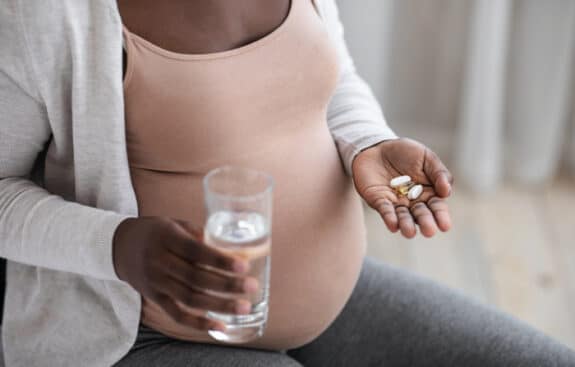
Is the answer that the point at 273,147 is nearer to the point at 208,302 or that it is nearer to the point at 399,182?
the point at 399,182

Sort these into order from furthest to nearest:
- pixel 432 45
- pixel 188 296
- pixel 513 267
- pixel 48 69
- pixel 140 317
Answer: pixel 432 45
pixel 513 267
pixel 140 317
pixel 48 69
pixel 188 296

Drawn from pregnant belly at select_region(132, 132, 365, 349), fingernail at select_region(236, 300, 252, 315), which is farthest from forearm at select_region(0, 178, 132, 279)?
fingernail at select_region(236, 300, 252, 315)

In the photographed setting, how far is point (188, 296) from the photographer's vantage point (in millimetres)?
750

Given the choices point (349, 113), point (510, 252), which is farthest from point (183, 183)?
point (510, 252)

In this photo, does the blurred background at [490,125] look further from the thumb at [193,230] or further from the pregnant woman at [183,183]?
the thumb at [193,230]

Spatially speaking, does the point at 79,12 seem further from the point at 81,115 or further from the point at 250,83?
the point at 250,83

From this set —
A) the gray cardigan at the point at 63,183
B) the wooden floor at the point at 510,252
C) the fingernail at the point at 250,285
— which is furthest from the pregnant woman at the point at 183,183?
the wooden floor at the point at 510,252

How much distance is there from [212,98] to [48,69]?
196 mm

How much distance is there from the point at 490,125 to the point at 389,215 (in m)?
1.45

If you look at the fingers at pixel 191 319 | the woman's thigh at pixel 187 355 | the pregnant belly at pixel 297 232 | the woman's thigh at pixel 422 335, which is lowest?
the woman's thigh at pixel 422 335

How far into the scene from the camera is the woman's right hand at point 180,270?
0.72 metres

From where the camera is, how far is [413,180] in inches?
40.0

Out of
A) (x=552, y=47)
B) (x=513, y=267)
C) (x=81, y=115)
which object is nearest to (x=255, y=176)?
(x=81, y=115)

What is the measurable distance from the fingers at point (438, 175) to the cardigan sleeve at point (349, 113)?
104 mm
